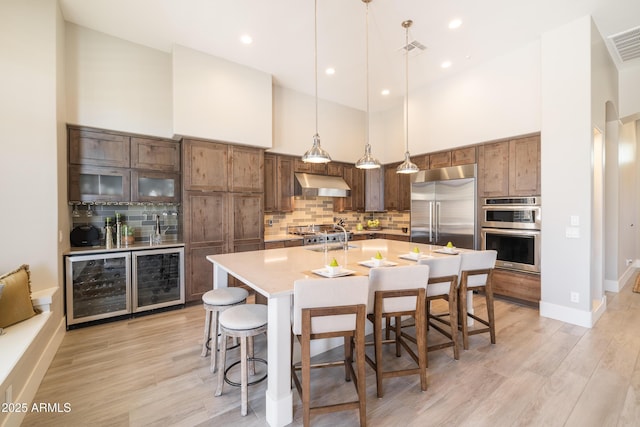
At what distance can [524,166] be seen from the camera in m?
3.90

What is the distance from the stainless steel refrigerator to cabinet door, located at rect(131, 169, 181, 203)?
165 inches

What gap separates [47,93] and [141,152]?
3.82 ft

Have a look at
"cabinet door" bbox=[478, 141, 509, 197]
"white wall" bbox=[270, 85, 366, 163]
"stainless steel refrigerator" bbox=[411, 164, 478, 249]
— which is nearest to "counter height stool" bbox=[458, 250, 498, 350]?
"stainless steel refrigerator" bbox=[411, 164, 478, 249]

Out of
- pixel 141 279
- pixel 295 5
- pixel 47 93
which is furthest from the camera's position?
pixel 141 279

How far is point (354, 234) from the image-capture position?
5.93 metres

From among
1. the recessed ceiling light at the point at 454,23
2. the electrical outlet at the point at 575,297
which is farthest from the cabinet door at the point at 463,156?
the electrical outlet at the point at 575,297

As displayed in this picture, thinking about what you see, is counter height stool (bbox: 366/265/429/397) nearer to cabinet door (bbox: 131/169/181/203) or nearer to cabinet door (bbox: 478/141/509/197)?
cabinet door (bbox: 478/141/509/197)

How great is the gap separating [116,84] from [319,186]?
3420 millimetres

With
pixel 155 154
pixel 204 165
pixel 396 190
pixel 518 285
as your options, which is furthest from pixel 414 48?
pixel 155 154

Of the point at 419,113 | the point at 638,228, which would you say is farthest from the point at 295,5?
the point at 638,228

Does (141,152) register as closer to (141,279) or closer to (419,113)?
(141,279)

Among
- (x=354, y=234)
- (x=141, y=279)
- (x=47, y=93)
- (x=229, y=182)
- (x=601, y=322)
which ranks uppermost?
(x=47, y=93)

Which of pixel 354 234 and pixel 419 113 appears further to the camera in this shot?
pixel 354 234

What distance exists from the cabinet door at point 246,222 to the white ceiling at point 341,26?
84.1 inches
